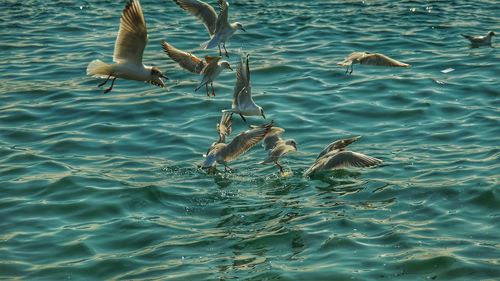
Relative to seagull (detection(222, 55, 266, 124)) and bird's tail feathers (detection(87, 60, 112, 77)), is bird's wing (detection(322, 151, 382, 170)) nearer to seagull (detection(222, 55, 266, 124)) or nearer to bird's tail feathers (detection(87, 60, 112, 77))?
seagull (detection(222, 55, 266, 124))

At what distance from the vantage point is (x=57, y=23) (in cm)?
1966

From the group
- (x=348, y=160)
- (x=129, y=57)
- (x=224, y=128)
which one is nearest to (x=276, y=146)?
(x=348, y=160)

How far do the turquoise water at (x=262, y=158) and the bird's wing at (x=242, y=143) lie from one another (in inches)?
16.6

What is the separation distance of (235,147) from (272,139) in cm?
80

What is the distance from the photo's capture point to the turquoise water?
966cm

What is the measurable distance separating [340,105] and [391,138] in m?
1.58

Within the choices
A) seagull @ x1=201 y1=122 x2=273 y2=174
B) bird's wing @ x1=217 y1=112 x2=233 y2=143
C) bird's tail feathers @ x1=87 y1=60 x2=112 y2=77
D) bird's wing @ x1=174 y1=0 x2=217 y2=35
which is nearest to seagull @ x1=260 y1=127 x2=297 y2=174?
seagull @ x1=201 y1=122 x2=273 y2=174

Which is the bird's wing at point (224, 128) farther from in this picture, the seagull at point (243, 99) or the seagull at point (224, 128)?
the seagull at point (243, 99)

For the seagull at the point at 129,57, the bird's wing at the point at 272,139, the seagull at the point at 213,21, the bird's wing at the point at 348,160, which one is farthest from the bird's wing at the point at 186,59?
the bird's wing at the point at 348,160

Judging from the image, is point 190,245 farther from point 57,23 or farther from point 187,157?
point 57,23

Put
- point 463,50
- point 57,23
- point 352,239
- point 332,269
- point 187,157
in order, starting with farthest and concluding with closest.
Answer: point 57,23 → point 463,50 → point 187,157 → point 352,239 → point 332,269

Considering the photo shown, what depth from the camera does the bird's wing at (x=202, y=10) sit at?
1412 cm

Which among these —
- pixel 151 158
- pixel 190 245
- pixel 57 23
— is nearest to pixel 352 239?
pixel 190 245

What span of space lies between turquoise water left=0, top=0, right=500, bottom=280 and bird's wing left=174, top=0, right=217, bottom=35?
126 cm
